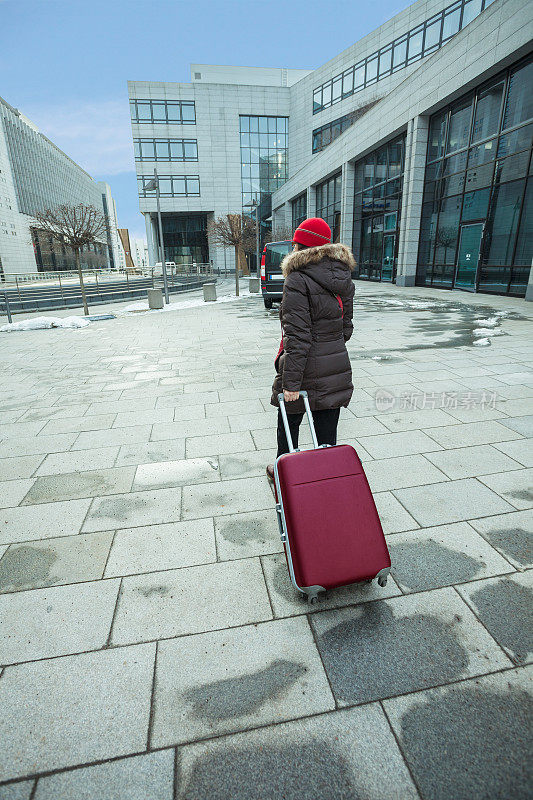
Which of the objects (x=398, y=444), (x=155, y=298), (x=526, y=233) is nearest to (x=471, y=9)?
(x=526, y=233)

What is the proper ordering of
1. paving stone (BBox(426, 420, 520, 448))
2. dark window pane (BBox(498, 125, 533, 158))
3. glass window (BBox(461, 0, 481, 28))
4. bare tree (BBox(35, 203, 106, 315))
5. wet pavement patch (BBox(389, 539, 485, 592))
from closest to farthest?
wet pavement patch (BBox(389, 539, 485, 592))
paving stone (BBox(426, 420, 520, 448))
dark window pane (BBox(498, 125, 533, 158))
bare tree (BBox(35, 203, 106, 315))
glass window (BBox(461, 0, 481, 28))

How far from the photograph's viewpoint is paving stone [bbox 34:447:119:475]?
4.01 m

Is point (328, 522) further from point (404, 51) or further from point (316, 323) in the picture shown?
point (404, 51)

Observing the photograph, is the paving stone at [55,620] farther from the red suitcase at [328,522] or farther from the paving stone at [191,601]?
the red suitcase at [328,522]

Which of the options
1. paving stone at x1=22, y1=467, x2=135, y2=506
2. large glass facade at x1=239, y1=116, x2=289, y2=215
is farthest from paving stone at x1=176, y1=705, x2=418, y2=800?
large glass facade at x1=239, y1=116, x2=289, y2=215

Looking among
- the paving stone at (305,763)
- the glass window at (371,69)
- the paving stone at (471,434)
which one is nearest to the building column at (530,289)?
the paving stone at (471,434)

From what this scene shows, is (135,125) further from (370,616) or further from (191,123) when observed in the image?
(370,616)

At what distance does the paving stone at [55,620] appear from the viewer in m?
2.13

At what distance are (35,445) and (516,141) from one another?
705 inches

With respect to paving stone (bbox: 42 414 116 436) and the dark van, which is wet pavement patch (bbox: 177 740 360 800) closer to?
paving stone (bbox: 42 414 116 436)

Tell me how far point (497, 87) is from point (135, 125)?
146 ft

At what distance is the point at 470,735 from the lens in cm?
167

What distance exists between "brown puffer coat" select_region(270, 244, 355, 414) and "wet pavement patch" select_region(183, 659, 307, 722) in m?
1.57

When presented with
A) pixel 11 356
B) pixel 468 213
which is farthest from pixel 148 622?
pixel 468 213
